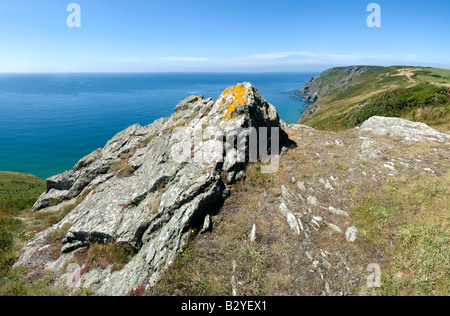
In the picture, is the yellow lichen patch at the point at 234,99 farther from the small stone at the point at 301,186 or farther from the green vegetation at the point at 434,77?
the green vegetation at the point at 434,77

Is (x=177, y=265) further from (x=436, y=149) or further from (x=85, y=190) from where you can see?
(x=436, y=149)

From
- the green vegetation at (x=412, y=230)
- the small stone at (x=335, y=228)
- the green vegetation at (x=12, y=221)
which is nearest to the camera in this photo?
the green vegetation at (x=412, y=230)

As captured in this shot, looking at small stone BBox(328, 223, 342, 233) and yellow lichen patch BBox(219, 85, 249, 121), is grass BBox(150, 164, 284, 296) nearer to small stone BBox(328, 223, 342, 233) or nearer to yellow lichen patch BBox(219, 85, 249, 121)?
small stone BBox(328, 223, 342, 233)

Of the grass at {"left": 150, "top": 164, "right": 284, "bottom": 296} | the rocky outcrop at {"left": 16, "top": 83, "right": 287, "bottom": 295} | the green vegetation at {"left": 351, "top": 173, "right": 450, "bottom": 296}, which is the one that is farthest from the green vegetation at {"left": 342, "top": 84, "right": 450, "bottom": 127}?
the grass at {"left": 150, "top": 164, "right": 284, "bottom": 296}

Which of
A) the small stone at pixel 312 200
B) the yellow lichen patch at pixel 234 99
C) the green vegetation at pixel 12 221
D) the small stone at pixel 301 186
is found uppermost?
the yellow lichen patch at pixel 234 99

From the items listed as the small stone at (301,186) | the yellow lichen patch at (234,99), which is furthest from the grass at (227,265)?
the yellow lichen patch at (234,99)

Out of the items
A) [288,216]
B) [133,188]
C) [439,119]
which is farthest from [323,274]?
[439,119]
